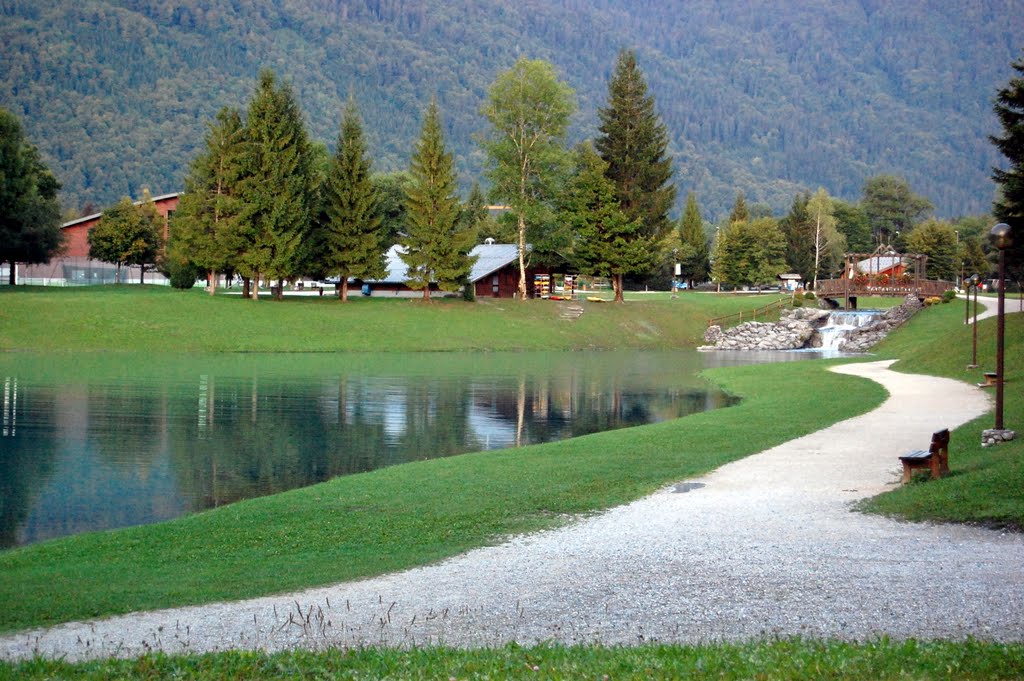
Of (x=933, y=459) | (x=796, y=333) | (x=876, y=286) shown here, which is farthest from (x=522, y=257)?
(x=933, y=459)

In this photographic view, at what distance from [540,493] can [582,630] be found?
815 centimetres

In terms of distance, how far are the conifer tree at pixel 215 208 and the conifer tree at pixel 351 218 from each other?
6388 mm

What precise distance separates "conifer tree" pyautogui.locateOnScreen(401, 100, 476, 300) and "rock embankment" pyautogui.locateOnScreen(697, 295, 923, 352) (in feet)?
60.0

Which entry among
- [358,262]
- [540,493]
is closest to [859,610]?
[540,493]

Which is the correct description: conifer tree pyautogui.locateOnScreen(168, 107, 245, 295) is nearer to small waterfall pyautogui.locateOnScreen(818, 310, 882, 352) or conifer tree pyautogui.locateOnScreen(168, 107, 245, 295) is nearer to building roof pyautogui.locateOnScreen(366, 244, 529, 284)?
building roof pyautogui.locateOnScreen(366, 244, 529, 284)

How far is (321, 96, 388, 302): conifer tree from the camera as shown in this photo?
73125mm

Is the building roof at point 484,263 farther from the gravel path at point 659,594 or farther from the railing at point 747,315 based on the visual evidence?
the gravel path at point 659,594

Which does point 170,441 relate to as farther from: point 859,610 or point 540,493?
point 859,610

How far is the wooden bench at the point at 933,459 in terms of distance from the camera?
1766 centimetres

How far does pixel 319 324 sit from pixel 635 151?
107ft

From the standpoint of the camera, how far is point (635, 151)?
8644 centimetres

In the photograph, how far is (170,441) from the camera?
26.0 m

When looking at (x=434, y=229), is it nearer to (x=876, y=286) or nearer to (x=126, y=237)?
(x=126, y=237)

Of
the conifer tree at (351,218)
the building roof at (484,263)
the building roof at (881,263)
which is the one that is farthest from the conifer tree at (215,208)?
the building roof at (881,263)
